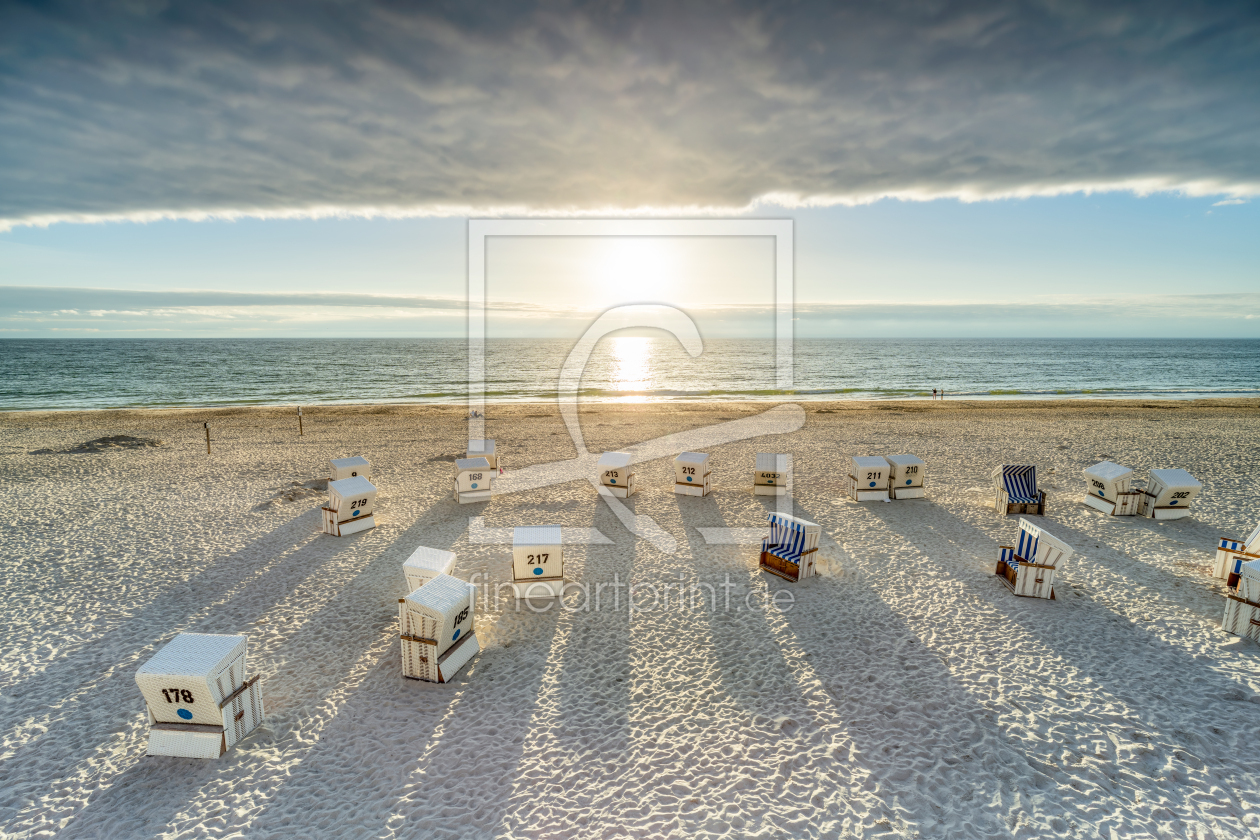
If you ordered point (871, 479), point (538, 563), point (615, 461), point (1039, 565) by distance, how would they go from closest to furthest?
1. point (1039, 565)
2. point (538, 563)
3. point (871, 479)
4. point (615, 461)

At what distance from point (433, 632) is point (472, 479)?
28.8ft

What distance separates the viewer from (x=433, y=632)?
8016 mm

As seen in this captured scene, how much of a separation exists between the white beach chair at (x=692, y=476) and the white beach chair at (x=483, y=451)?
19.2ft

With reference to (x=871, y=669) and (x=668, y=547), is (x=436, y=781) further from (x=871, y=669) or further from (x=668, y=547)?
(x=668, y=547)

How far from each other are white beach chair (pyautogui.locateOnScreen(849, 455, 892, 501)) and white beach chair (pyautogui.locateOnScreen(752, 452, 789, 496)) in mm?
2032

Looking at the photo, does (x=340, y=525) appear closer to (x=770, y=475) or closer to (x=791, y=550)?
(x=791, y=550)

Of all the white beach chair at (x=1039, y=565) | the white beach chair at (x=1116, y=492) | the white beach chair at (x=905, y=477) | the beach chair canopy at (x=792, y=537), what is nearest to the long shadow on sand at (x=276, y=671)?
the beach chair canopy at (x=792, y=537)

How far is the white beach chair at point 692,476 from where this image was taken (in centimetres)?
1695

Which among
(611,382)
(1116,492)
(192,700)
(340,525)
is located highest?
(611,382)

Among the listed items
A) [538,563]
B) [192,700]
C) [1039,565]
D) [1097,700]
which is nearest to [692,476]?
[538,563]

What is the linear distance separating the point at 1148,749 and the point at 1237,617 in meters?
4.48

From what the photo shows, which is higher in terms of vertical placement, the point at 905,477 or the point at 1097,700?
the point at 905,477

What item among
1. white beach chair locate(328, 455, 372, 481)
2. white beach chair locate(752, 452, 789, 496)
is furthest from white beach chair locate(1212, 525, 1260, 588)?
white beach chair locate(328, 455, 372, 481)

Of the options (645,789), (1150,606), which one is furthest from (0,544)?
(1150,606)
